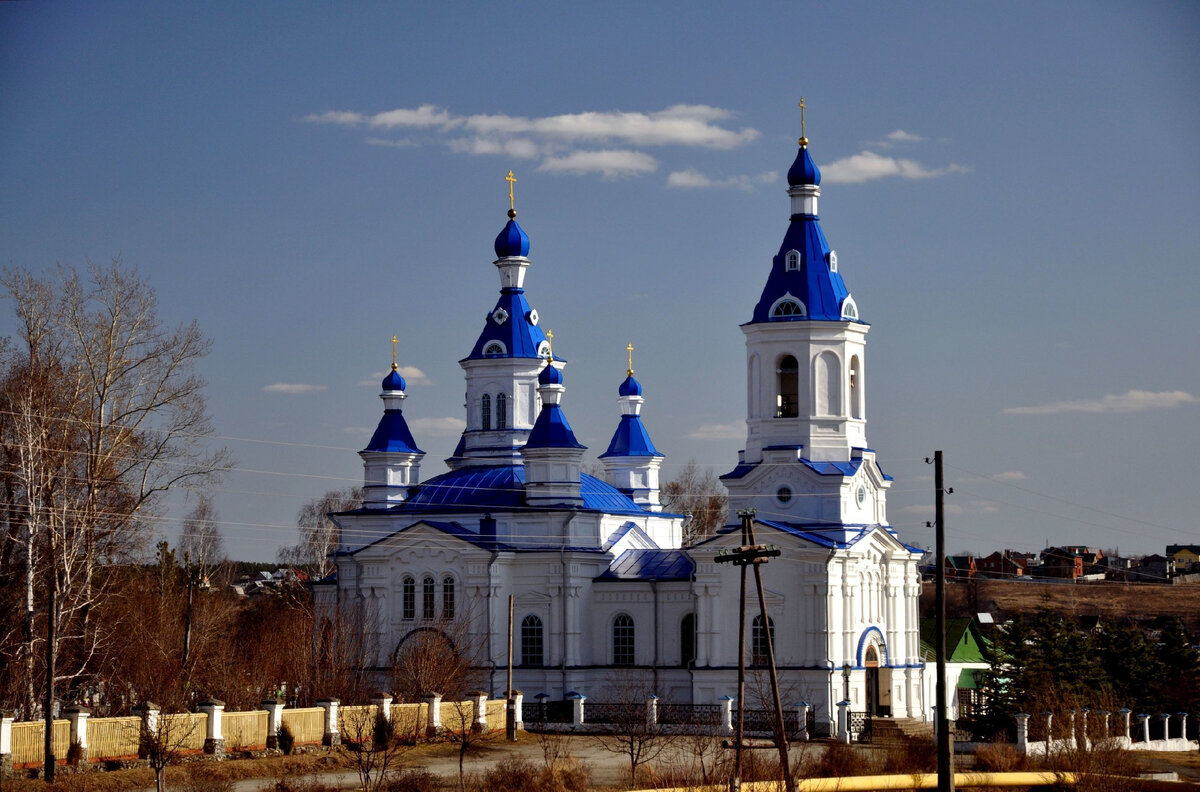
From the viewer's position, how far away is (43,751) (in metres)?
29.9

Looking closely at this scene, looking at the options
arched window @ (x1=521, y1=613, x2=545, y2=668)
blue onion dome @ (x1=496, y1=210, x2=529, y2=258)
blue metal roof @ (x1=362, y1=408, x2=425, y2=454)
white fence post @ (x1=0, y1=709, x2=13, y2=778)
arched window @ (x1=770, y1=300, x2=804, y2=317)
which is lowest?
white fence post @ (x1=0, y1=709, x2=13, y2=778)

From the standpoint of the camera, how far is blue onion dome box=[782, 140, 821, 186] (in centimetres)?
4666

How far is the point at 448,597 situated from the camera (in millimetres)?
47969

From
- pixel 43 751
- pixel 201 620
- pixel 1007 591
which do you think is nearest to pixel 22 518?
pixel 43 751

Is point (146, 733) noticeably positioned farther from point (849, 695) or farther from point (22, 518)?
point (849, 695)

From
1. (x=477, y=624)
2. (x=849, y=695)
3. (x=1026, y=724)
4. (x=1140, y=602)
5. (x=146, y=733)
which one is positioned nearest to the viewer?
(x=146, y=733)

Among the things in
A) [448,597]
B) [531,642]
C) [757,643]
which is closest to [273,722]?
[448,597]

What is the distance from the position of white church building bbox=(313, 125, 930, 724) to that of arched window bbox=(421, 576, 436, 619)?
0.06m

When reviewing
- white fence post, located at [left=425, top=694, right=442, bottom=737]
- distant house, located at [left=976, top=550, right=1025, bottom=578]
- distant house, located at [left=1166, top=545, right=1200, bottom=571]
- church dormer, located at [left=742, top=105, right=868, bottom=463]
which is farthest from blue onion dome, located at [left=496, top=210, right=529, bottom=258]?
distant house, located at [left=1166, top=545, right=1200, bottom=571]

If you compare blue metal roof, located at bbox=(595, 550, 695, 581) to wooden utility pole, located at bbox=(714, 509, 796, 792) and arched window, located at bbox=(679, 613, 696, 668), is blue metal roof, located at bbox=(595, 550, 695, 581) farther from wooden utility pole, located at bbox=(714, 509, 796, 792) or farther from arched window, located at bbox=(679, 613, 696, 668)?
wooden utility pole, located at bbox=(714, 509, 796, 792)

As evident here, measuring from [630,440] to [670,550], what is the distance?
7.54m

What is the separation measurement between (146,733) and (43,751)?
1975mm

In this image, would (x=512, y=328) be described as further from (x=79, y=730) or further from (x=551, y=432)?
(x=79, y=730)

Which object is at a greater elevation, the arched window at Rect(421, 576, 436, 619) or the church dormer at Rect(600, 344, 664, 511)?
the church dormer at Rect(600, 344, 664, 511)
